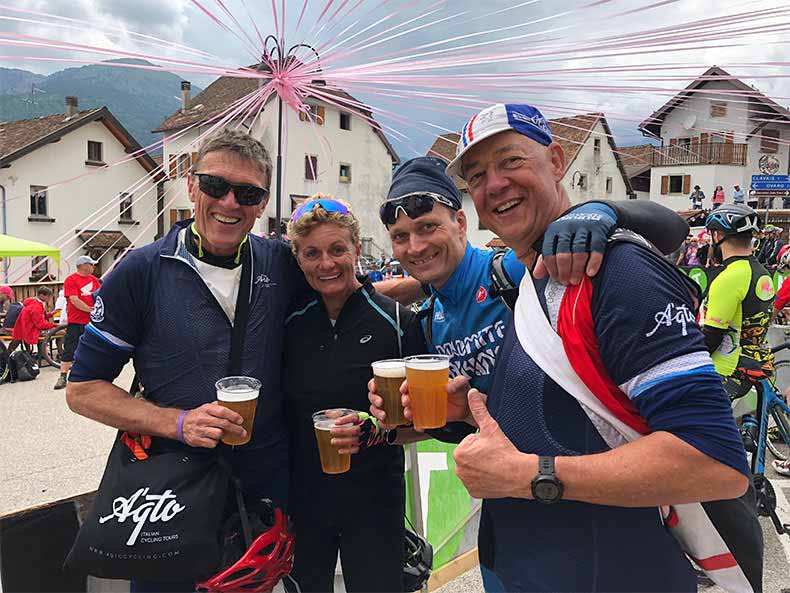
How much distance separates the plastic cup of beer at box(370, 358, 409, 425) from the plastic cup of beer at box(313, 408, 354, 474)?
0.21m

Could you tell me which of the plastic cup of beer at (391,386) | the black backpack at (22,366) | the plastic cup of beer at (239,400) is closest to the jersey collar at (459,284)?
the plastic cup of beer at (391,386)

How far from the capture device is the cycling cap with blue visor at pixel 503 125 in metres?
1.51

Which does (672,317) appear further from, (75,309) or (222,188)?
(75,309)

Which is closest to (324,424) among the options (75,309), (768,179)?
(75,309)

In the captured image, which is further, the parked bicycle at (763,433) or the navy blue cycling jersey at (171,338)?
the parked bicycle at (763,433)

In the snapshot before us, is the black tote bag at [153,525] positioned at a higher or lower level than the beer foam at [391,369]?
lower

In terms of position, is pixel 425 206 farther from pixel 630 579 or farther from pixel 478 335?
pixel 630 579

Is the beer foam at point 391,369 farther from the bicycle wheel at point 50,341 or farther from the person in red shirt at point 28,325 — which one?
the bicycle wheel at point 50,341

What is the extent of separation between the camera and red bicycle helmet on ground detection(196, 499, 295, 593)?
182 cm

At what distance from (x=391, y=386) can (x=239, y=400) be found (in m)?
0.49

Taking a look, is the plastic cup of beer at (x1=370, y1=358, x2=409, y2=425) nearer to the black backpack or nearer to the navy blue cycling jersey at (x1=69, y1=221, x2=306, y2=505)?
the navy blue cycling jersey at (x1=69, y1=221, x2=306, y2=505)

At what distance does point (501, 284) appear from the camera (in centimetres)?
189

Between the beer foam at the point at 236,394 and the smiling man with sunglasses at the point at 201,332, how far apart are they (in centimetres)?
4

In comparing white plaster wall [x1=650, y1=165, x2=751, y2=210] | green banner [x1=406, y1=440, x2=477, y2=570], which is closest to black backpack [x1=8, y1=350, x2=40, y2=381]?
green banner [x1=406, y1=440, x2=477, y2=570]
